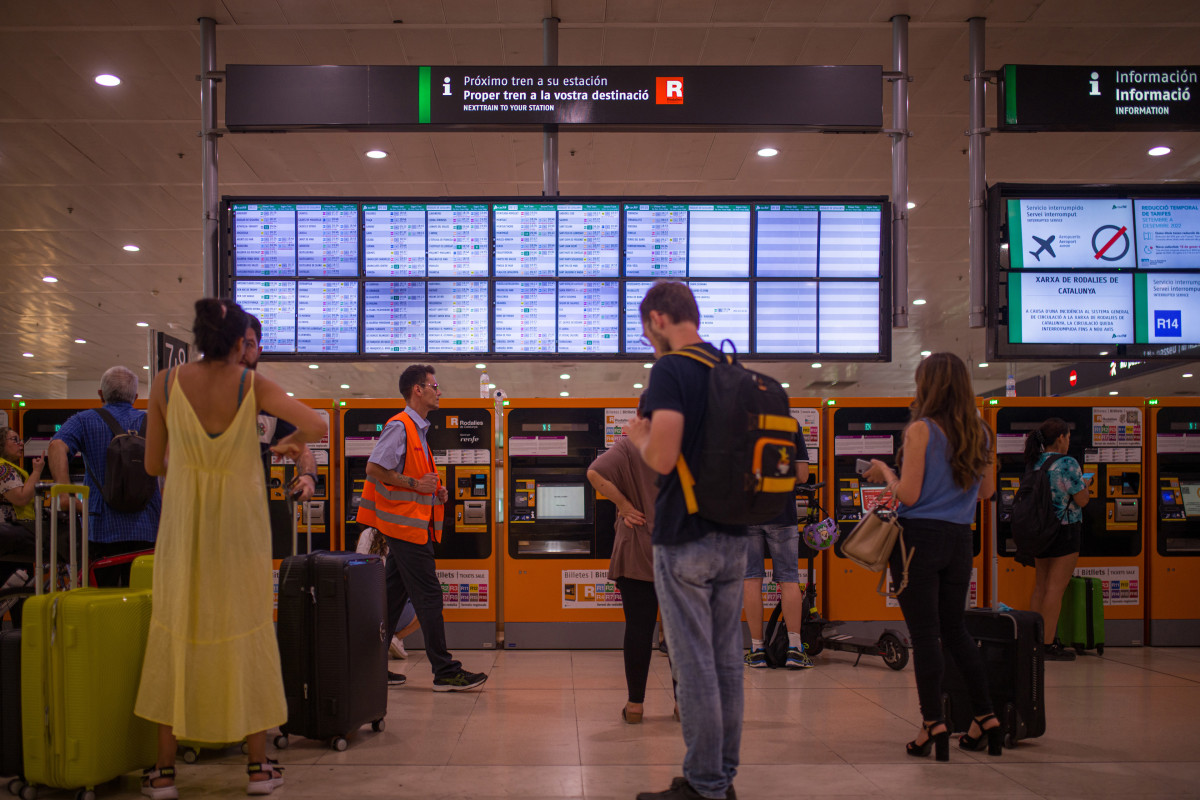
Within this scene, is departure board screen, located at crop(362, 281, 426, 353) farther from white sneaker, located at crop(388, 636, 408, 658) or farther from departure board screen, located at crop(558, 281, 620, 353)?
white sneaker, located at crop(388, 636, 408, 658)

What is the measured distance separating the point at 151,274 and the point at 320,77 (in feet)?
30.6

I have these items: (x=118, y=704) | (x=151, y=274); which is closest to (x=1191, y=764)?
(x=118, y=704)

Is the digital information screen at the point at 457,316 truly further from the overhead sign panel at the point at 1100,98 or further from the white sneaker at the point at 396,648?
the overhead sign panel at the point at 1100,98

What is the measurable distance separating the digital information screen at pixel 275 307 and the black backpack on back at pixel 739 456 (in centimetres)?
376

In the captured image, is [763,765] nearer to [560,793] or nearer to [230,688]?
[560,793]

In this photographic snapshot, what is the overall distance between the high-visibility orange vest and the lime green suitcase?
1.72m

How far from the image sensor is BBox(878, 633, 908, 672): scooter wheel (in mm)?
6035

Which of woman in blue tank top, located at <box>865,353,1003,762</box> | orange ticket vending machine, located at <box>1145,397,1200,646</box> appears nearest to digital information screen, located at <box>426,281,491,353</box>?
woman in blue tank top, located at <box>865,353,1003,762</box>

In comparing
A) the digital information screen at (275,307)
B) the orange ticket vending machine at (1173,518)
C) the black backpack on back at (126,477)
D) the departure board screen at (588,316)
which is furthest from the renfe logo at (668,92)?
the orange ticket vending machine at (1173,518)

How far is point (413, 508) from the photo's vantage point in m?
5.06

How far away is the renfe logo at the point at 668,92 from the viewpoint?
212 inches

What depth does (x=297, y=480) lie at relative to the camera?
3766 mm

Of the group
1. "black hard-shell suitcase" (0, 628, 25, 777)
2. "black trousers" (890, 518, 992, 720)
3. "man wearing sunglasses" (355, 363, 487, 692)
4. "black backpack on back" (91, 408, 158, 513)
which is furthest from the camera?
"man wearing sunglasses" (355, 363, 487, 692)

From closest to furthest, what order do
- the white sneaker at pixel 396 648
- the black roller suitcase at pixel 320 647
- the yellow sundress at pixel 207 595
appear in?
the yellow sundress at pixel 207 595
the black roller suitcase at pixel 320 647
the white sneaker at pixel 396 648
